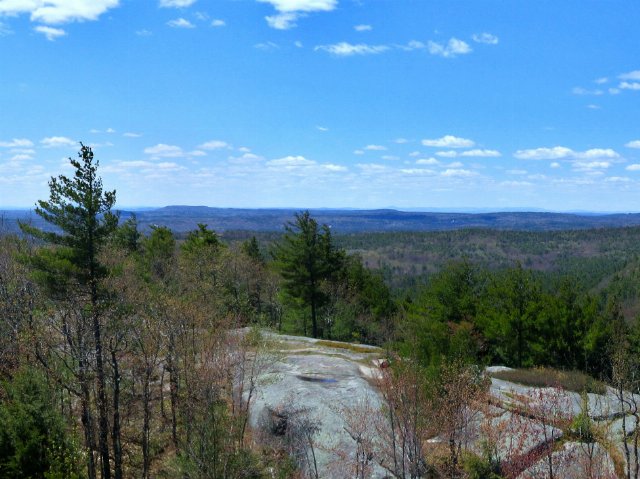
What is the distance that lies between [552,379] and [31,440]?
24829mm

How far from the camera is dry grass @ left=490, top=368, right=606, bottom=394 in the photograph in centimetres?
2609

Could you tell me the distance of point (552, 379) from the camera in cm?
2714

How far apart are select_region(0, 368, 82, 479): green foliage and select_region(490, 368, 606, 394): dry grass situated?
871 inches

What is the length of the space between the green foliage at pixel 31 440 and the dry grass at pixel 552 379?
22.1 m

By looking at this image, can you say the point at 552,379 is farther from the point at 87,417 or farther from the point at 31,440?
the point at 31,440

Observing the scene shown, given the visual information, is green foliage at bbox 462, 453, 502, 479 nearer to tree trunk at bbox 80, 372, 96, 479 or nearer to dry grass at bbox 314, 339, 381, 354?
tree trunk at bbox 80, 372, 96, 479

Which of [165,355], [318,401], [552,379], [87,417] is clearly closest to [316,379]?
[318,401]

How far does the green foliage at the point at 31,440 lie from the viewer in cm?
1730

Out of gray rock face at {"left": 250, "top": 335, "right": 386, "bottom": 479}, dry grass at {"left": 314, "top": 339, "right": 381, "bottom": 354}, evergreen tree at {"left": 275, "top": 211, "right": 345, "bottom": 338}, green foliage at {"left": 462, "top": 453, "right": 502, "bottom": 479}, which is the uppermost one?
evergreen tree at {"left": 275, "top": 211, "right": 345, "bottom": 338}

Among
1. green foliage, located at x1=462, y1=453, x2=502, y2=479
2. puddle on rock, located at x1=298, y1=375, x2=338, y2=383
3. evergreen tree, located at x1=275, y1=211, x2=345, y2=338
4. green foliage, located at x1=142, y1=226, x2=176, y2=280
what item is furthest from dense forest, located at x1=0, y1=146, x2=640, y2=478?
green foliage, located at x1=142, y1=226, x2=176, y2=280

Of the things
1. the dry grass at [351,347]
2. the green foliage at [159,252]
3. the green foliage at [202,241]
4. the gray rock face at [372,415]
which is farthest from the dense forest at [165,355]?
the green foliage at [159,252]

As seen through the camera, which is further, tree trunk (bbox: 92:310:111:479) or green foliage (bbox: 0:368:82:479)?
tree trunk (bbox: 92:310:111:479)

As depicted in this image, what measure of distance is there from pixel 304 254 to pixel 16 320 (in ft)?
83.4

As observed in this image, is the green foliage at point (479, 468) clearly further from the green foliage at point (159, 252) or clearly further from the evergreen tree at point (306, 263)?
the green foliage at point (159, 252)
